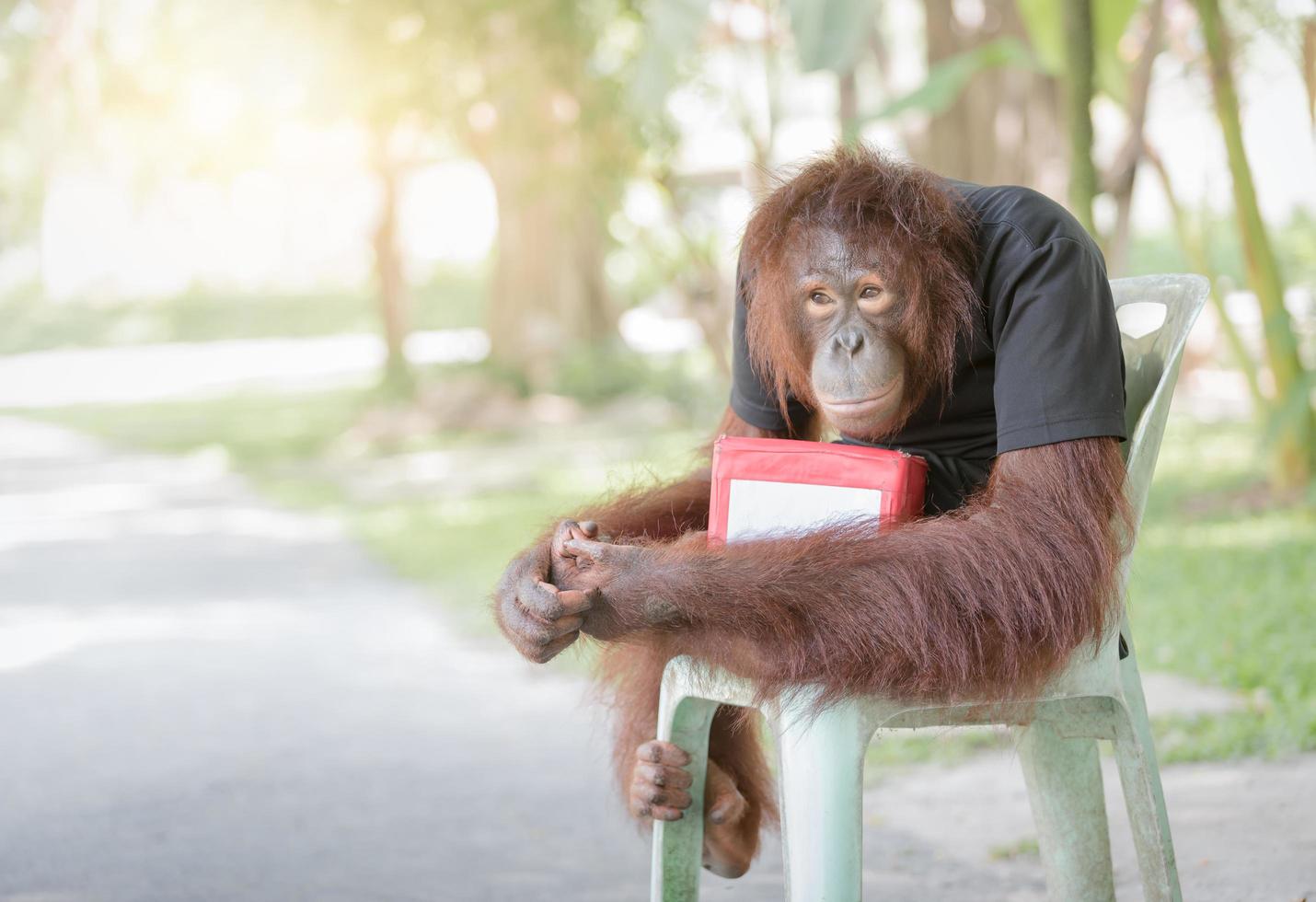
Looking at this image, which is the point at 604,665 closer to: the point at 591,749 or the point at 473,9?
the point at 591,749

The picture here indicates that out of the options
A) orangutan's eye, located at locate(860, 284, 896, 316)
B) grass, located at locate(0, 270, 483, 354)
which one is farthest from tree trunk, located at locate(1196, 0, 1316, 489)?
grass, located at locate(0, 270, 483, 354)

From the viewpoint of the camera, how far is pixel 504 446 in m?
11.4

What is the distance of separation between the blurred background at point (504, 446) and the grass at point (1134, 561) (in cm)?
3

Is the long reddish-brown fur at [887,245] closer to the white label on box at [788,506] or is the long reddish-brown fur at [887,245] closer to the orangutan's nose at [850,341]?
the orangutan's nose at [850,341]

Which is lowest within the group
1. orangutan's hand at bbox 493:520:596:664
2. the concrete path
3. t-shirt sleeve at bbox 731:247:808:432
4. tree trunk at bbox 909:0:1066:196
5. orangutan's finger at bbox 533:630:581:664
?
the concrete path

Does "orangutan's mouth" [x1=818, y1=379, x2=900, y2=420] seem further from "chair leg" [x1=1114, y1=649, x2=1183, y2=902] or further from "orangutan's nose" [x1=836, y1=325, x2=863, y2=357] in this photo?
"chair leg" [x1=1114, y1=649, x2=1183, y2=902]

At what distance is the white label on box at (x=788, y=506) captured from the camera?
1897 millimetres

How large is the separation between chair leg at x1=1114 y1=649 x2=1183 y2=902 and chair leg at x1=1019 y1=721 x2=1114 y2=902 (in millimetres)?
A: 159

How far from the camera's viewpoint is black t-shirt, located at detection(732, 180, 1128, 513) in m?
1.81

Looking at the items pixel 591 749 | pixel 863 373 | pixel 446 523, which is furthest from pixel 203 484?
pixel 863 373

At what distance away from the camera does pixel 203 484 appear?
10562 millimetres

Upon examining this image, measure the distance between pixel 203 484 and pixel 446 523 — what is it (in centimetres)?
351

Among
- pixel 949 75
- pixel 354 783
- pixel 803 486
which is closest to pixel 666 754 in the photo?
pixel 803 486

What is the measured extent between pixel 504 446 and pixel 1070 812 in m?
9.44
